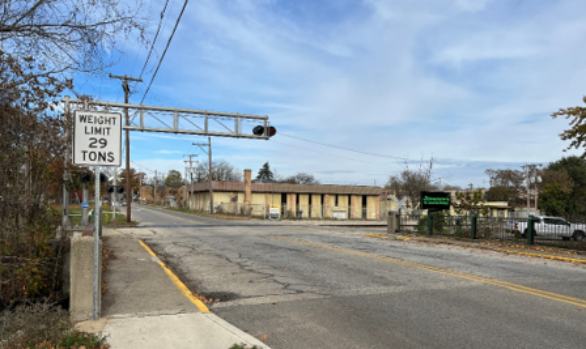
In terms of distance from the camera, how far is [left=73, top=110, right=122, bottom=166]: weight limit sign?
5.77m

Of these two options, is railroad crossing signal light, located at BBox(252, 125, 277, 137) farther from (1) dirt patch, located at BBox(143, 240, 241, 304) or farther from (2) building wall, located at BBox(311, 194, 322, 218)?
(2) building wall, located at BBox(311, 194, 322, 218)

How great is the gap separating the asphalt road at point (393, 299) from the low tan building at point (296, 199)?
133 feet

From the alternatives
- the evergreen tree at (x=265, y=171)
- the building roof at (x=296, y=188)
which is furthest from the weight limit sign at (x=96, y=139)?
the evergreen tree at (x=265, y=171)

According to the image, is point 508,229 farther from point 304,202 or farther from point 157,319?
point 304,202

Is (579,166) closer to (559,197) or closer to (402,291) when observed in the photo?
(559,197)

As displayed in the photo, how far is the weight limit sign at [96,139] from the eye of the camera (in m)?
Result: 5.77

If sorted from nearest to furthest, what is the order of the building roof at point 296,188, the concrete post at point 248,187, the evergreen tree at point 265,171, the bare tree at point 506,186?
the concrete post at point 248,187, the building roof at point 296,188, the bare tree at point 506,186, the evergreen tree at point 265,171

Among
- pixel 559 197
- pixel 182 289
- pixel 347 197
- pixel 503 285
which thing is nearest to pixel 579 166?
pixel 559 197

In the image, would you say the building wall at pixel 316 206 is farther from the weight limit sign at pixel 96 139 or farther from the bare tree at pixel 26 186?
the weight limit sign at pixel 96 139

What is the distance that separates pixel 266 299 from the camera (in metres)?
7.77

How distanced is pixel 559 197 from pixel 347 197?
102ft

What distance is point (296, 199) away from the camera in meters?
59.5

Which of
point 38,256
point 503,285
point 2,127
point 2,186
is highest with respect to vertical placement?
point 2,127

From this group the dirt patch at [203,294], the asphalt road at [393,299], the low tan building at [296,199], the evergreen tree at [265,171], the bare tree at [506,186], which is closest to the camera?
the asphalt road at [393,299]
